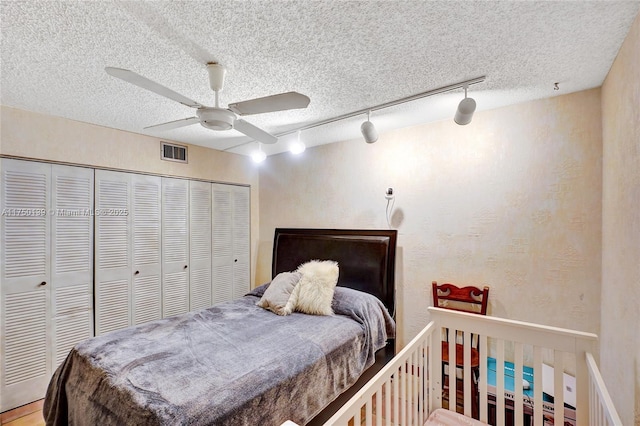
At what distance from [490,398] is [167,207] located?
138 inches

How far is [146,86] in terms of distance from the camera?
1.36m

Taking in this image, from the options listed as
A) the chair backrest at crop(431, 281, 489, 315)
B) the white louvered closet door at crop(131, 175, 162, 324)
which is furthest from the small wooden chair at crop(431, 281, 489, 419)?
the white louvered closet door at crop(131, 175, 162, 324)

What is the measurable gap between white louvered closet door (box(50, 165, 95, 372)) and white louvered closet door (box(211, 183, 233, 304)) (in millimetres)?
1289

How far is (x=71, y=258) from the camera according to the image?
103 inches

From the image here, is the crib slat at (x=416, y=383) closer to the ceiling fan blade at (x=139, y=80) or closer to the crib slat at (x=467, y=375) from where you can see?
the crib slat at (x=467, y=375)

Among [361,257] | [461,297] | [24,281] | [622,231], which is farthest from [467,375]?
[24,281]

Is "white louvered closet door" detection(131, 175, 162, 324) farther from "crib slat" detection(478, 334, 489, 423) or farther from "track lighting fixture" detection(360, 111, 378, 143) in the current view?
"crib slat" detection(478, 334, 489, 423)

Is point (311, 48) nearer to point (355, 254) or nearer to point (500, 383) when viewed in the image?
point (355, 254)

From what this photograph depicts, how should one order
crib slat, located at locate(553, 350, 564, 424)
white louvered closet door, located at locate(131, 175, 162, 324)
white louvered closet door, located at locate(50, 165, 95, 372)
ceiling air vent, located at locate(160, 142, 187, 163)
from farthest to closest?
ceiling air vent, located at locate(160, 142, 187, 163) → white louvered closet door, located at locate(131, 175, 162, 324) → white louvered closet door, located at locate(50, 165, 95, 372) → crib slat, located at locate(553, 350, 564, 424)

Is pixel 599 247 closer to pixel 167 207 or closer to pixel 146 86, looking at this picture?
pixel 146 86

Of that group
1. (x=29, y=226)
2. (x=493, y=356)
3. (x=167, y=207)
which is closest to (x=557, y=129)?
(x=493, y=356)

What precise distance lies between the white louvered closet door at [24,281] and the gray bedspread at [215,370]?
778 mm

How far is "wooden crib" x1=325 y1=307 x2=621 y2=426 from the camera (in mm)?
1254

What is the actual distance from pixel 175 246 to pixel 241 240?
3.00 feet
